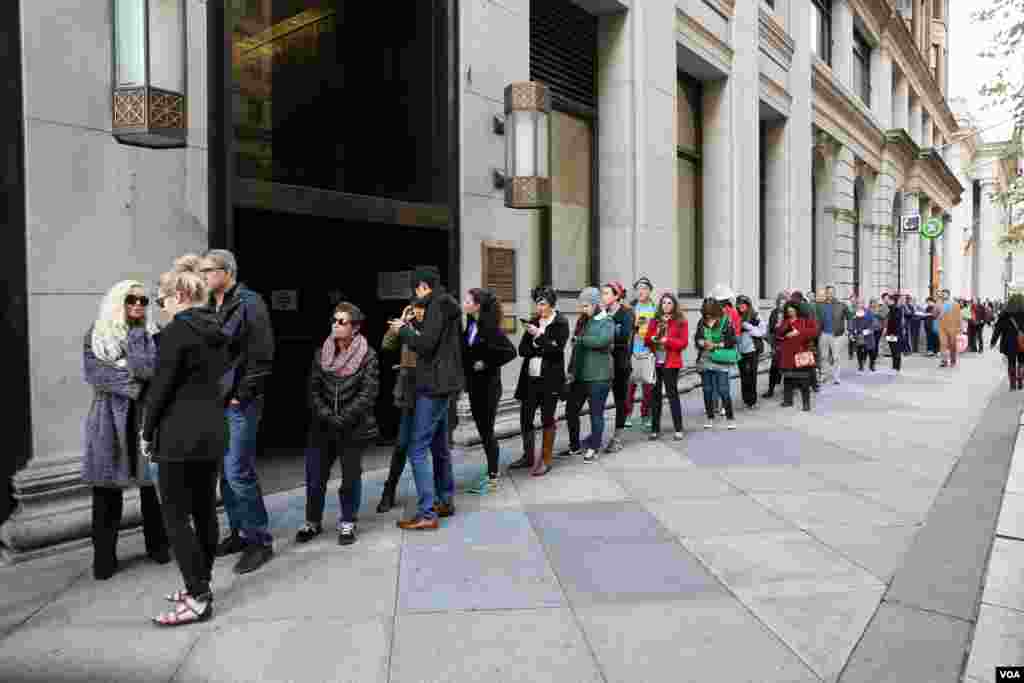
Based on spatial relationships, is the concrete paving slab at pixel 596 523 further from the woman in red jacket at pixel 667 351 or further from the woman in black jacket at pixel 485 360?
the woman in red jacket at pixel 667 351

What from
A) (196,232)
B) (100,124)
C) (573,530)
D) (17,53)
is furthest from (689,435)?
(17,53)

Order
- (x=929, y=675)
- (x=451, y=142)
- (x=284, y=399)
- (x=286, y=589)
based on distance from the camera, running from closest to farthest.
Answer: (x=929, y=675) → (x=286, y=589) → (x=451, y=142) → (x=284, y=399)

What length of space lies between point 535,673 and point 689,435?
679cm

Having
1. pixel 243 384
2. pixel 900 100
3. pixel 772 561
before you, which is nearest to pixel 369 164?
pixel 243 384

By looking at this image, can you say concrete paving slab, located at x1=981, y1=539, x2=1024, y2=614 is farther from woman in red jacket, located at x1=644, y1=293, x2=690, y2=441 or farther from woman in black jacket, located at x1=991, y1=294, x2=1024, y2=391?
woman in black jacket, located at x1=991, y1=294, x2=1024, y2=391

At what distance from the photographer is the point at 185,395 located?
172 inches

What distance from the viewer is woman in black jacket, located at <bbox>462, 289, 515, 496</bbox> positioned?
7340 millimetres

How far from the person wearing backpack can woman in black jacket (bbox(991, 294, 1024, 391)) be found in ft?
25.2

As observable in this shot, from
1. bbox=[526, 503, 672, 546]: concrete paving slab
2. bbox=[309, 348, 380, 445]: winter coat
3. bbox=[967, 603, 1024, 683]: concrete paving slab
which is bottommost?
bbox=[967, 603, 1024, 683]: concrete paving slab

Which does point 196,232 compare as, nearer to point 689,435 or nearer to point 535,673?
point 535,673

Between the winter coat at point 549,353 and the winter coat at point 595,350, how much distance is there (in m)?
0.49

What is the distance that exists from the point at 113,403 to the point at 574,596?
10.2ft

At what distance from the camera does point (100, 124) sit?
5957 mm

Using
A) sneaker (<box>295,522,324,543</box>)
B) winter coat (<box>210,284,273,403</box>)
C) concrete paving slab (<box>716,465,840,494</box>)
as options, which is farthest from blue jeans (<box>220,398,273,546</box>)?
concrete paving slab (<box>716,465,840,494</box>)
